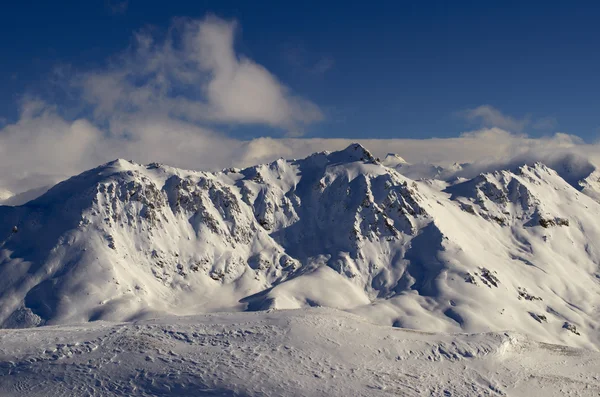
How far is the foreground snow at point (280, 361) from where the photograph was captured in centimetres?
5747

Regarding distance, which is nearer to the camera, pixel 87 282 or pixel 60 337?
pixel 60 337

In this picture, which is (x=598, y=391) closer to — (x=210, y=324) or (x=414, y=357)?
(x=414, y=357)

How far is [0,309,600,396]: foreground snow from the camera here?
2263 inches

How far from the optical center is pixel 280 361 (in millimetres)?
61844

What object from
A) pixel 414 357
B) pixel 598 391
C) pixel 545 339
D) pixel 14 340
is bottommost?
pixel 545 339

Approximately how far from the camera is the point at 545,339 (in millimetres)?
175625

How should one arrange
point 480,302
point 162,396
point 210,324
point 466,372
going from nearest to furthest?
point 162,396
point 466,372
point 210,324
point 480,302

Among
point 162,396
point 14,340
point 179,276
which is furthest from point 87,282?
point 162,396

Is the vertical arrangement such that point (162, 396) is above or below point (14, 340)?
below

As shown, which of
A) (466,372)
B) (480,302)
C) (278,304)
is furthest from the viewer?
(480,302)

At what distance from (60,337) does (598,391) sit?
57.3 metres

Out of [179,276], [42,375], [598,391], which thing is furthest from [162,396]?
[179,276]

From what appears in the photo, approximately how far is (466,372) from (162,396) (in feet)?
101

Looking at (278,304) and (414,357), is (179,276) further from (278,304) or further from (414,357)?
(414,357)
